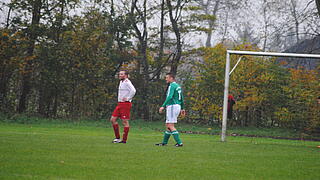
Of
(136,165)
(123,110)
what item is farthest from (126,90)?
(136,165)

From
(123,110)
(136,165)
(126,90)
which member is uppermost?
(126,90)


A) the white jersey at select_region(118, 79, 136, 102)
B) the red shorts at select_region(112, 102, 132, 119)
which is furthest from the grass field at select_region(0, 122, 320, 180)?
the white jersey at select_region(118, 79, 136, 102)

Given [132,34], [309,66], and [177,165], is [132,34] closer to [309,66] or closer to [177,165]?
[309,66]

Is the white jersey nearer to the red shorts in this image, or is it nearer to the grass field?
the red shorts

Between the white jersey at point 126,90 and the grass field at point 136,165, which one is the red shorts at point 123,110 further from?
the grass field at point 136,165

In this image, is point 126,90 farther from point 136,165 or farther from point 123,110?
point 136,165

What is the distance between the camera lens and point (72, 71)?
25078 millimetres

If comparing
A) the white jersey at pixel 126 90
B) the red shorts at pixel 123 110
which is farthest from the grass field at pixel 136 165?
the white jersey at pixel 126 90

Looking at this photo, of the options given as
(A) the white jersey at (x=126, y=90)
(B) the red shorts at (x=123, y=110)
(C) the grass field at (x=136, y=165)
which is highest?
(A) the white jersey at (x=126, y=90)

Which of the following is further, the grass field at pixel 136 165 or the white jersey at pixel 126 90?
the white jersey at pixel 126 90

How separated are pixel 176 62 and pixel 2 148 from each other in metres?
20.8

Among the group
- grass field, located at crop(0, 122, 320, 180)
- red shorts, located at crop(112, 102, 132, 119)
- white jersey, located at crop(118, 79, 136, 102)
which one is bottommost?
grass field, located at crop(0, 122, 320, 180)

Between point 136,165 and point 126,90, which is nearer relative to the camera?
point 136,165

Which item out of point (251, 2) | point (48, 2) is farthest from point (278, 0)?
point (48, 2)
